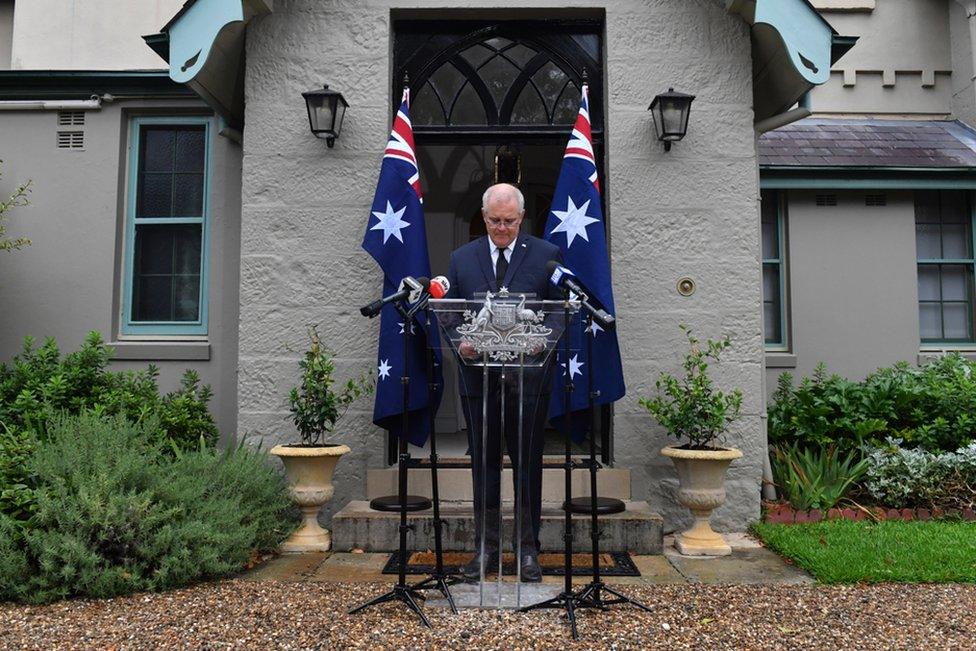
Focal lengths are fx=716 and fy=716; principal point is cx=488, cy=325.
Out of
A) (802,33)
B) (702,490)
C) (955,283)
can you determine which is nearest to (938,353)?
(955,283)

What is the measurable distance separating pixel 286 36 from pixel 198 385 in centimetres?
308

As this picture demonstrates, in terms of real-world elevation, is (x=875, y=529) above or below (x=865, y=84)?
below

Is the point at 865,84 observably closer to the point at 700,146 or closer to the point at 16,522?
the point at 700,146

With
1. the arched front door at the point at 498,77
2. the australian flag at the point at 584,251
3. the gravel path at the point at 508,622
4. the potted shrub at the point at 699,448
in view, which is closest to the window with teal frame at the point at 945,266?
the potted shrub at the point at 699,448

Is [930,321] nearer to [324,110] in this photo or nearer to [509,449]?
[509,449]

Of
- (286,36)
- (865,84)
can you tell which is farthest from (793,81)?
(865,84)

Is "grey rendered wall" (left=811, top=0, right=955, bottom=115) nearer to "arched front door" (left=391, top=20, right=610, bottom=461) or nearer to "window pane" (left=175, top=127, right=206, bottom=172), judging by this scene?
"arched front door" (left=391, top=20, right=610, bottom=461)

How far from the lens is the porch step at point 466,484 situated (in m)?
5.18

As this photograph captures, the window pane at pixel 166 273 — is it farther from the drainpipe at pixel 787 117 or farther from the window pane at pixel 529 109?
the drainpipe at pixel 787 117

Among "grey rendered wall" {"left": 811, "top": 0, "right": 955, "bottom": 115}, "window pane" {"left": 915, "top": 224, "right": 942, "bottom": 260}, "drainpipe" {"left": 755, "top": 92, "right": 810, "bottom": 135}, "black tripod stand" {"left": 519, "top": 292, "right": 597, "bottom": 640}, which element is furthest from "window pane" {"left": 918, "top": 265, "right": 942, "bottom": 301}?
"black tripod stand" {"left": 519, "top": 292, "right": 597, "bottom": 640}

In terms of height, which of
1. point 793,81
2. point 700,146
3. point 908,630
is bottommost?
point 908,630

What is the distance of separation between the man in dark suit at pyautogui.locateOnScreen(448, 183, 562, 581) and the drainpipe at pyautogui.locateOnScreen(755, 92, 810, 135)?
273 cm

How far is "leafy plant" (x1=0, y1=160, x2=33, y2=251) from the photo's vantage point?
6461 mm

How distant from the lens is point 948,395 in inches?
234
